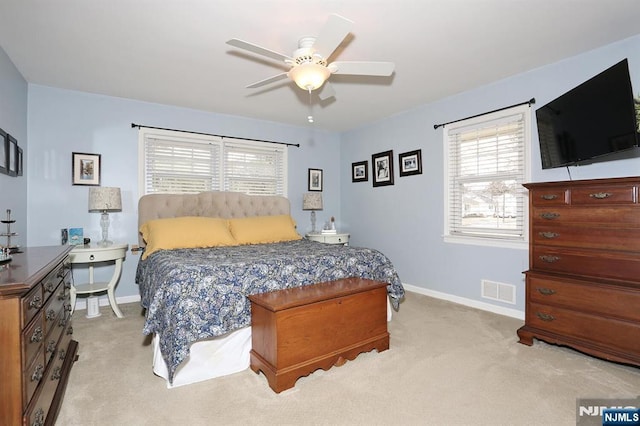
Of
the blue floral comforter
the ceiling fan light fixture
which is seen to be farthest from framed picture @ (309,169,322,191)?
the ceiling fan light fixture

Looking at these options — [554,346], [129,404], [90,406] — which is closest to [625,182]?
[554,346]

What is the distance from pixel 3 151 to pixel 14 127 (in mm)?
599

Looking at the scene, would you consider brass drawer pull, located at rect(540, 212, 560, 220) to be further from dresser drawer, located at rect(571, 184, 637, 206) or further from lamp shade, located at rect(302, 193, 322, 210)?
lamp shade, located at rect(302, 193, 322, 210)

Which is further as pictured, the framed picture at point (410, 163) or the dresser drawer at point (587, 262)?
the framed picture at point (410, 163)

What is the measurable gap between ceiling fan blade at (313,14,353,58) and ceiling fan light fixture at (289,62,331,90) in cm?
13

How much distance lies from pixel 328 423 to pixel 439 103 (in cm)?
382

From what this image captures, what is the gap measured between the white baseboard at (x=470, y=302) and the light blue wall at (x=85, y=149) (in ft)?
11.3

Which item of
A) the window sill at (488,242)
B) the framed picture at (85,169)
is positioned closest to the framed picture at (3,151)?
the framed picture at (85,169)

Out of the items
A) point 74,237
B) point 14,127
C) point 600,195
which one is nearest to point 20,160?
point 14,127

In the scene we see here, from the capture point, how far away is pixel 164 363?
87.8 inches

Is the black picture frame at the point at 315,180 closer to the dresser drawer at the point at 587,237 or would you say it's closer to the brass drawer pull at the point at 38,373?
the dresser drawer at the point at 587,237

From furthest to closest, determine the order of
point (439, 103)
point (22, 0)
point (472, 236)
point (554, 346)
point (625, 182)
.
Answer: point (439, 103) < point (472, 236) < point (554, 346) < point (625, 182) < point (22, 0)

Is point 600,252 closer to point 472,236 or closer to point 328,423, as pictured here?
point 472,236

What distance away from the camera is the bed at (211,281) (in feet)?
7.13
